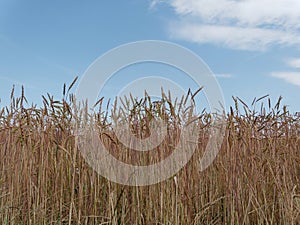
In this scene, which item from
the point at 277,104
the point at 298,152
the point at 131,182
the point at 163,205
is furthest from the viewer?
the point at 298,152

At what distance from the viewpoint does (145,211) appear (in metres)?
1.83

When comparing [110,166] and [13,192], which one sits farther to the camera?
[13,192]

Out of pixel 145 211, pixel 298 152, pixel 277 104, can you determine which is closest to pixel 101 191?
pixel 145 211

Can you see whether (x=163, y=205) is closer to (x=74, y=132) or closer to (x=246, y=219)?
(x=246, y=219)

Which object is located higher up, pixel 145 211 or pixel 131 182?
pixel 131 182

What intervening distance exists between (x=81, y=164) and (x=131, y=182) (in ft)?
1.04

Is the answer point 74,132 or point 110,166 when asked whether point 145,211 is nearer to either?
point 110,166

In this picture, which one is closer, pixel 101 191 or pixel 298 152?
pixel 101 191

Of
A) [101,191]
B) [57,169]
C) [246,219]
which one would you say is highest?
[57,169]

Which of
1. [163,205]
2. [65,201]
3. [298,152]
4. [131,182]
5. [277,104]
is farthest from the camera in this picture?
[298,152]

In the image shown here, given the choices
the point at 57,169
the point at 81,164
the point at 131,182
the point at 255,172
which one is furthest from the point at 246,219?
the point at 57,169

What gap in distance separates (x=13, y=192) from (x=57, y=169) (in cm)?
45

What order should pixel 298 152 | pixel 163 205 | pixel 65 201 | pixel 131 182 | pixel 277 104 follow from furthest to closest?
pixel 298 152 → pixel 277 104 → pixel 65 201 → pixel 131 182 → pixel 163 205

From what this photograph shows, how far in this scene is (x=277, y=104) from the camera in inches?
97.1
